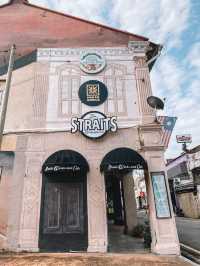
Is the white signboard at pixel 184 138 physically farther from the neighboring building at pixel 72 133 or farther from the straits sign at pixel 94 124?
the straits sign at pixel 94 124

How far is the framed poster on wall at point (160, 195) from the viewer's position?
391 inches

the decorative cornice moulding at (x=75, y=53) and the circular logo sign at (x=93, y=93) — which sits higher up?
the decorative cornice moulding at (x=75, y=53)

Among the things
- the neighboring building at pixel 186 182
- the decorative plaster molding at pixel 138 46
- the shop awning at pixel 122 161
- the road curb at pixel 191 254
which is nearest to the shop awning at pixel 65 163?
the shop awning at pixel 122 161

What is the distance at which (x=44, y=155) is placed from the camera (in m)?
10.8

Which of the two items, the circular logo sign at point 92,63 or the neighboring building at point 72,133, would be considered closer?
the neighboring building at point 72,133

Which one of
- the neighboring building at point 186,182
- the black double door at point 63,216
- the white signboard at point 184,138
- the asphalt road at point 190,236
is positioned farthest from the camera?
the white signboard at point 184,138

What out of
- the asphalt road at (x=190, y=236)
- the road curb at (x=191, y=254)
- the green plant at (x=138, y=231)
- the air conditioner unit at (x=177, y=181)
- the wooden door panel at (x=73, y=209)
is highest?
the air conditioner unit at (x=177, y=181)

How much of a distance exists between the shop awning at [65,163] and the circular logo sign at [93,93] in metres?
2.86

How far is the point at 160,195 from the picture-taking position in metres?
10.1

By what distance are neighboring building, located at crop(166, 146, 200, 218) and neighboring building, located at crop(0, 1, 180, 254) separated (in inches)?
633

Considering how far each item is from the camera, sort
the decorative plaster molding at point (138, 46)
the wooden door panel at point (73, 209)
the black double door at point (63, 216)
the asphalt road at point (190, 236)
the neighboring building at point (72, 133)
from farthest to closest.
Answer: the decorative plaster molding at point (138, 46) → the asphalt road at point (190, 236) → the wooden door panel at point (73, 209) → the neighboring building at point (72, 133) → the black double door at point (63, 216)

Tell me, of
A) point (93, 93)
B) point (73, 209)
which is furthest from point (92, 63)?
point (73, 209)

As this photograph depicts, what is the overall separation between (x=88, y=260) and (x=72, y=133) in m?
5.22

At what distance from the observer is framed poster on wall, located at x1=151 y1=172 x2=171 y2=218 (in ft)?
32.6
